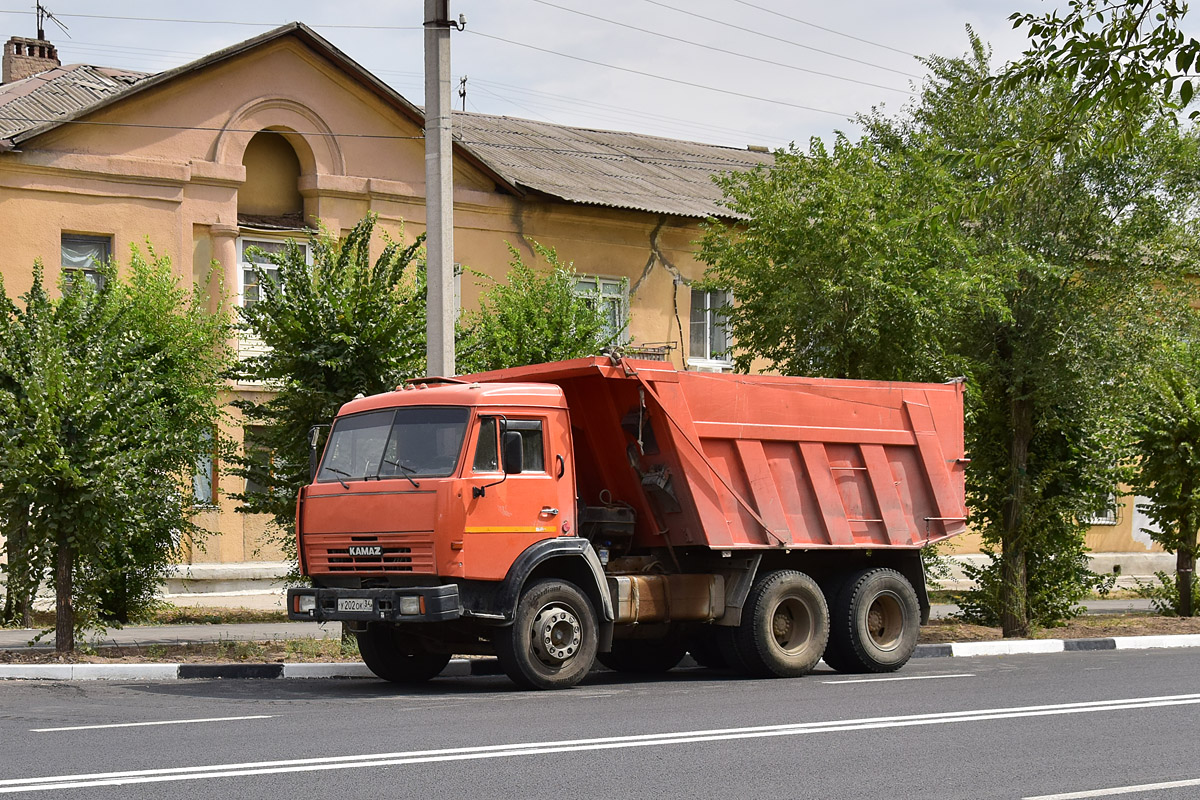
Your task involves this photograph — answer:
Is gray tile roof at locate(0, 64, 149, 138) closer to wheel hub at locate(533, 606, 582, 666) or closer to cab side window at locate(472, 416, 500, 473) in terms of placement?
cab side window at locate(472, 416, 500, 473)

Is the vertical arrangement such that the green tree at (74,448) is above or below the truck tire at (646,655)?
above

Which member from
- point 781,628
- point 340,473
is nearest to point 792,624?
point 781,628

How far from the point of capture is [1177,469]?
23297 mm

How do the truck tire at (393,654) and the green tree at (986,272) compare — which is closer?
the truck tire at (393,654)

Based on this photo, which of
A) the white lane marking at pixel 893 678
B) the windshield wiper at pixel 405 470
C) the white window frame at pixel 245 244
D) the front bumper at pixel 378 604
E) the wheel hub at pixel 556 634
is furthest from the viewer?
the white window frame at pixel 245 244

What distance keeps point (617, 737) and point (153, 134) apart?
18098 millimetres

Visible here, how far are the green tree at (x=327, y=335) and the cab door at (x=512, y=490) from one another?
4014 millimetres

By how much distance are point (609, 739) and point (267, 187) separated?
743 inches

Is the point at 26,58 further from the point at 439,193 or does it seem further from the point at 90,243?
the point at 439,193

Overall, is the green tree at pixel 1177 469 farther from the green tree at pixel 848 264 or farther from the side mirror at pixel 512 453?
the side mirror at pixel 512 453

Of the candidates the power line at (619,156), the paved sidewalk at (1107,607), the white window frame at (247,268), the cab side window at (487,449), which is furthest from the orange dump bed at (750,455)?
the power line at (619,156)

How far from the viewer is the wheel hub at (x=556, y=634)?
12.8 metres

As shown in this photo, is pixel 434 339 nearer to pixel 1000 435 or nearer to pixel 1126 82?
pixel 1126 82

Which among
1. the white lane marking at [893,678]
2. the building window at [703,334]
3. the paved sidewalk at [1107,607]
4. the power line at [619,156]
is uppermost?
the power line at [619,156]
